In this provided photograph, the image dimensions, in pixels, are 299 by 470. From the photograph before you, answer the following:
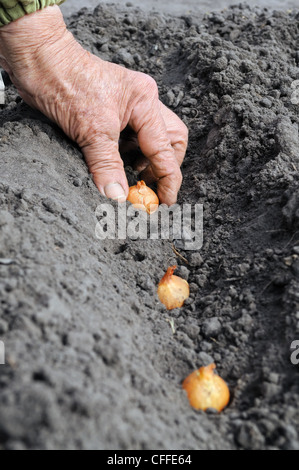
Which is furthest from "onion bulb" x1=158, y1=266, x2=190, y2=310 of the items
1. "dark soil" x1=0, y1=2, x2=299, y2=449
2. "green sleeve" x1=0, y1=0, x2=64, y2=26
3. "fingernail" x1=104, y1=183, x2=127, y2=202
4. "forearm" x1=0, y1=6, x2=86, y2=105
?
"green sleeve" x1=0, y1=0, x2=64, y2=26

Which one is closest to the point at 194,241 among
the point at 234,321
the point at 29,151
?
the point at 234,321

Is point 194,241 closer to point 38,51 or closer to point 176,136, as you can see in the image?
point 176,136

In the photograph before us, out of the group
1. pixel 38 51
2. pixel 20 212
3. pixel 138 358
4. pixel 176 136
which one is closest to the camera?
pixel 138 358

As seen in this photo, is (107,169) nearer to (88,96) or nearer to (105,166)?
(105,166)

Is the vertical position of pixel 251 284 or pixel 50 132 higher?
pixel 50 132

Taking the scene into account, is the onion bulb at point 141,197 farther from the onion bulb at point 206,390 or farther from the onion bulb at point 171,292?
the onion bulb at point 206,390

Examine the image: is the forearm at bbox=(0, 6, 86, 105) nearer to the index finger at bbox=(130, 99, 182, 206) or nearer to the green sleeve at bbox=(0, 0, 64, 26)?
the green sleeve at bbox=(0, 0, 64, 26)

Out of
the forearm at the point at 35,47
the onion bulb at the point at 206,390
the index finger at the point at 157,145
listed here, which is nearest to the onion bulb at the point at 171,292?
the onion bulb at the point at 206,390
